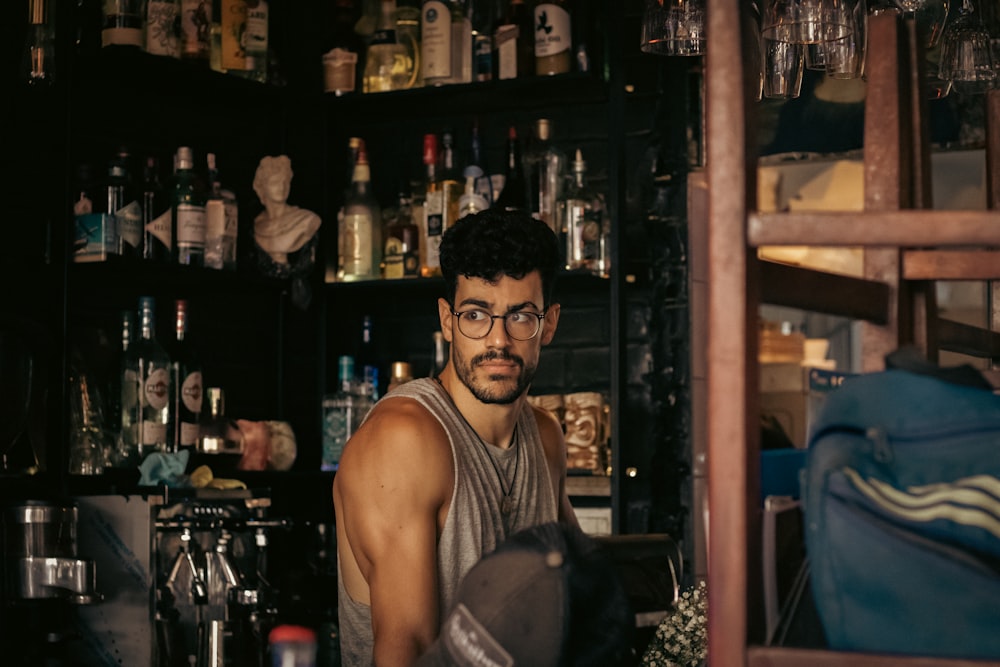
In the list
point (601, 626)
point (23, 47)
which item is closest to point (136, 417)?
point (23, 47)

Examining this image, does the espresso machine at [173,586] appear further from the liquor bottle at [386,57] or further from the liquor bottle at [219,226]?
the liquor bottle at [386,57]

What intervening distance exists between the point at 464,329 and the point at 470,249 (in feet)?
0.44

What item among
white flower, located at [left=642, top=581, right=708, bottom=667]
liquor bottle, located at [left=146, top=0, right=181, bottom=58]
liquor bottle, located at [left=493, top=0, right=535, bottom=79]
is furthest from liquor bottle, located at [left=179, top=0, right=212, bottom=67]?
white flower, located at [left=642, top=581, right=708, bottom=667]

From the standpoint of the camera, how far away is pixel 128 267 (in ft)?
8.99

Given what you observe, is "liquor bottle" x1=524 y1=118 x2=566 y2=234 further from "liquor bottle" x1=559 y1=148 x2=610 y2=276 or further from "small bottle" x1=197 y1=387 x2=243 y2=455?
"small bottle" x1=197 y1=387 x2=243 y2=455

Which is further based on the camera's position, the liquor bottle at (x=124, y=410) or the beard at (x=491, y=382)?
the liquor bottle at (x=124, y=410)

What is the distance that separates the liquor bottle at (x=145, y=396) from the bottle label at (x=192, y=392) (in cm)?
6

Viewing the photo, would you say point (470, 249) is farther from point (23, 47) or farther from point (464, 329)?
point (23, 47)

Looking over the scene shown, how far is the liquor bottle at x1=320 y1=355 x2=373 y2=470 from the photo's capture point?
3271 millimetres

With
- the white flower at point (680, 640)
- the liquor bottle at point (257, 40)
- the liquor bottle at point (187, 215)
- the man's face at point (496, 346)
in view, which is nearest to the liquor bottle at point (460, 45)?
the liquor bottle at point (257, 40)

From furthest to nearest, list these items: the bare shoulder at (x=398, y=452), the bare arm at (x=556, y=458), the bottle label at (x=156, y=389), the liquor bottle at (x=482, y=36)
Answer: the liquor bottle at (x=482, y=36)
the bottle label at (x=156, y=389)
the bare arm at (x=556, y=458)
the bare shoulder at (x=398, y=452)

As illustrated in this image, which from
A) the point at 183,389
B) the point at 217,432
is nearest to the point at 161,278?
the point at 183,389

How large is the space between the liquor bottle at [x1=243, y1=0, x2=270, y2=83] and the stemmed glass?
67.0 inches

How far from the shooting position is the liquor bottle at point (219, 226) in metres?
3.00
